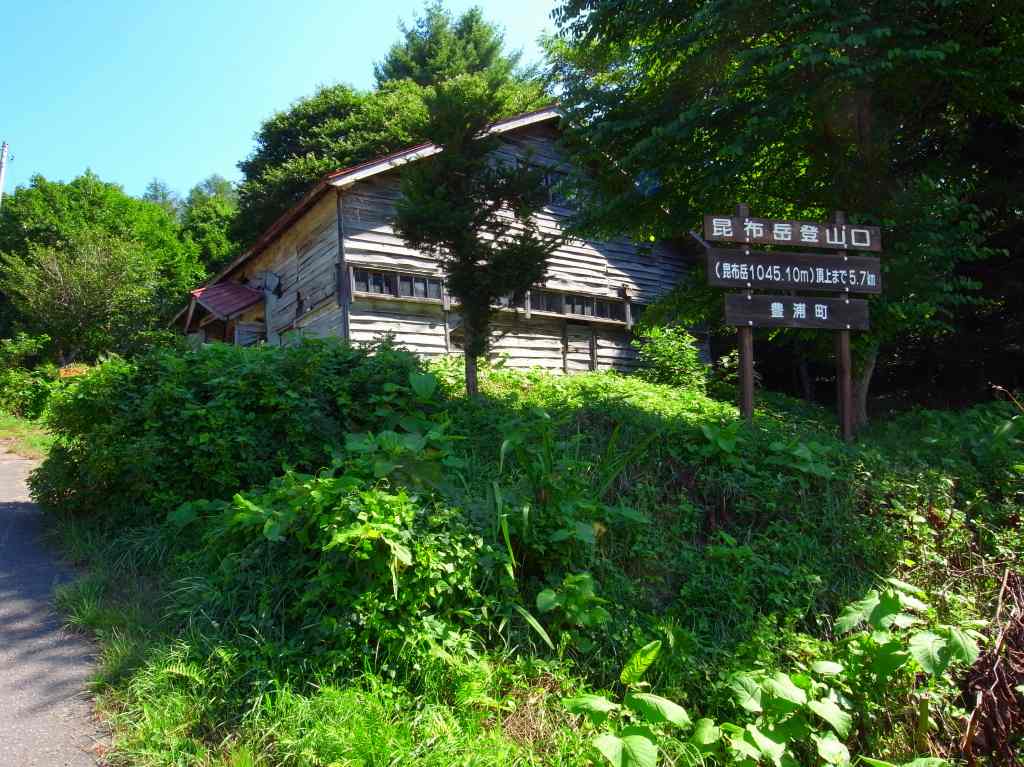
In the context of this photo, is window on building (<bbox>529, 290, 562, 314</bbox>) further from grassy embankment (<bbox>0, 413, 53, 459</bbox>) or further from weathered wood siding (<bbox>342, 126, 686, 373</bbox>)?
grassy embankment (<bbox>0, 413, 53, 459</bbox>)

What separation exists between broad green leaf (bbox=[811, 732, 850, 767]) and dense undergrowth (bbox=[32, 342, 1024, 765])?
1cm

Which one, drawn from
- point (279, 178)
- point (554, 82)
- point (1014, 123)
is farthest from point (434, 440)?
point (279, 178)

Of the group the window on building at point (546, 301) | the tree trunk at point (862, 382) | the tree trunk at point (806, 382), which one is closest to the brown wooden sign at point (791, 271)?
the tree trunk at point (862, 382)

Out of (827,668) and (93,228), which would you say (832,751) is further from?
(93,228)

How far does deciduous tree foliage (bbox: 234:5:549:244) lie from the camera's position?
25984 millimetres

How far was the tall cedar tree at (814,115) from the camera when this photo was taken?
845cm

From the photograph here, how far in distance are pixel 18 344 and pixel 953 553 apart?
78.1 feet

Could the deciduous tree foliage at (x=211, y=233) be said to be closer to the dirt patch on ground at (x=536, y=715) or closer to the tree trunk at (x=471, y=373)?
the tree trunk at (x=471, y=373)

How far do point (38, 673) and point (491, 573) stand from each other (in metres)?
2.30

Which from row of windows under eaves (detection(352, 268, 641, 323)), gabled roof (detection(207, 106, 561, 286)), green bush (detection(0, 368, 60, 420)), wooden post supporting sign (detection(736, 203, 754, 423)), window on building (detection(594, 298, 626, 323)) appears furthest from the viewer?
window on building (detection(594, 298, 626, 323))

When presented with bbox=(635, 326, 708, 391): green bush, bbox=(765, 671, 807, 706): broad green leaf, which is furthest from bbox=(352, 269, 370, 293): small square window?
bbox=(765, 671, 807, 706): broad green leaf

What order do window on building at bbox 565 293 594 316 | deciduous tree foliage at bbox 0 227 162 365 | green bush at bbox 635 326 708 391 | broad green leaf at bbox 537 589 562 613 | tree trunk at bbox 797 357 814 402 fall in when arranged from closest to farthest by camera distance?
broad green leaf at bbox 537 589 562 613 → green bush at bbox 635 326 708 391 → window on building at bbox 565 293 594 316 → tree trunk at bbox 797 357 814 402 → deciduous tree foliage at bbox 0 227 162 365

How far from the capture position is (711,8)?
8.41 meters

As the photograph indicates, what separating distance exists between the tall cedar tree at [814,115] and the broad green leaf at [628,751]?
724cm
